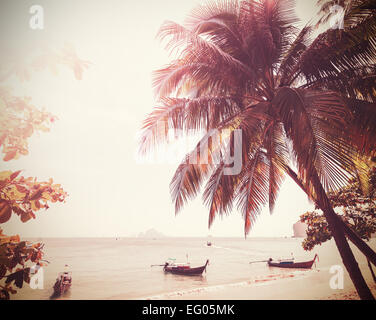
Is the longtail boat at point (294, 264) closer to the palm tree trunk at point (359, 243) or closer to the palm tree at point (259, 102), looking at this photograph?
the palm tree trunk at point (359, 243)

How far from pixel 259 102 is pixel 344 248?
6.90 ft

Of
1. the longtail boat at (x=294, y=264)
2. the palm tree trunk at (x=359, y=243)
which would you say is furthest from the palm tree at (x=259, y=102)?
the longtail boat at (x=294, y=264)

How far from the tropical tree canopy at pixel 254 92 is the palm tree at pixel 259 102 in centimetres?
1

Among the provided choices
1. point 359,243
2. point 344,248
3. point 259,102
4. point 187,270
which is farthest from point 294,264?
point 259,102

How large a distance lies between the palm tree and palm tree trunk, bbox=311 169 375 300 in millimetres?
12

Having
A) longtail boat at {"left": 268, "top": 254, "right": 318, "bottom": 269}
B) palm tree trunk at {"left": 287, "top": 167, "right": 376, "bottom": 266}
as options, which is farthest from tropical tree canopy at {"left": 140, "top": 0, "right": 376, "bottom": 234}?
longtail boat at {"left": 268, "top": 254, "right": 318, "bottom": 269}

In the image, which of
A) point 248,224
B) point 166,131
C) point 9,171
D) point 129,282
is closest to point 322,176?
point 248,224

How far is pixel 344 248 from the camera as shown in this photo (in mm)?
2736

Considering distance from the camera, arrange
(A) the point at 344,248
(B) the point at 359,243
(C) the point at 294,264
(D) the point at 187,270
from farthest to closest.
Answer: (C) the point at 294,264 → (D) the point at 187,270 → (B) the point at 359,243 → (A) the point at 344,248

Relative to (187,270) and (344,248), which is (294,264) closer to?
(187,270)

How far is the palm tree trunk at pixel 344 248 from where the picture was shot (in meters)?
2.51

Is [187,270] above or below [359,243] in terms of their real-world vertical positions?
below
